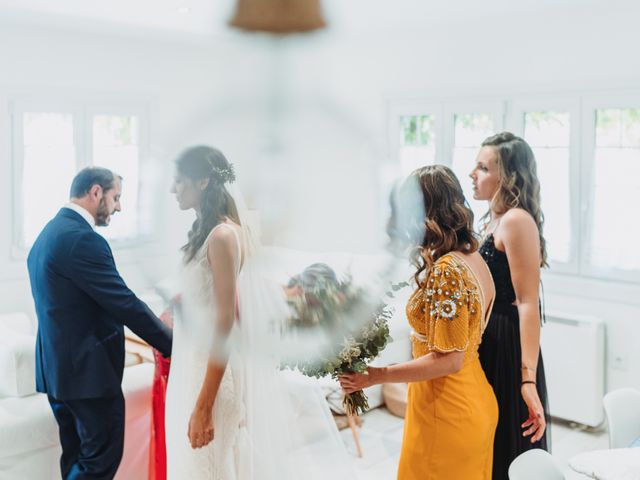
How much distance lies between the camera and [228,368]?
83 centimetres

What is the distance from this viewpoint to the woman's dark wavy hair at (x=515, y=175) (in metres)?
1.46

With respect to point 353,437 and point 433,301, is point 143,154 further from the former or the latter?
point 353,437

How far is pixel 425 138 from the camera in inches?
25.6

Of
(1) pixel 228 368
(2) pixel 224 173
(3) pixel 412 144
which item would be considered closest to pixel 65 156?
(1) pixel 228 368

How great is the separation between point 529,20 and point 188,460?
2576 millimetres

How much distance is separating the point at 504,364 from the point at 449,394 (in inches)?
10.7

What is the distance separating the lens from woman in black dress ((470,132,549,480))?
1.45 meters

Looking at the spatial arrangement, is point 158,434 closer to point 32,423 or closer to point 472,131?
point 32,423

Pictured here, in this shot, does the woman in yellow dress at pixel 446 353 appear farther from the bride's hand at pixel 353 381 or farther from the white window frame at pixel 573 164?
the white window frame at pixel 573 164

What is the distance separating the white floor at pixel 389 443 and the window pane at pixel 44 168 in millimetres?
1477

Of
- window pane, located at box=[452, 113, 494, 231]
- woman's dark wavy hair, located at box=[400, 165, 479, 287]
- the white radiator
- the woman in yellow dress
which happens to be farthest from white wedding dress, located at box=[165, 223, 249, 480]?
the white radiator

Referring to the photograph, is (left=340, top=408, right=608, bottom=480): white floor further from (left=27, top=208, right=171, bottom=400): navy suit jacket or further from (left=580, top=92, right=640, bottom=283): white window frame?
(left=27, top=208, right=171, bottom=400): navy suit jacket

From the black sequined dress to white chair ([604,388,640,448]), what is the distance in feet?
0.78

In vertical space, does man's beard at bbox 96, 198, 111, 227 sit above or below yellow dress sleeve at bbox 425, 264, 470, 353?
above
